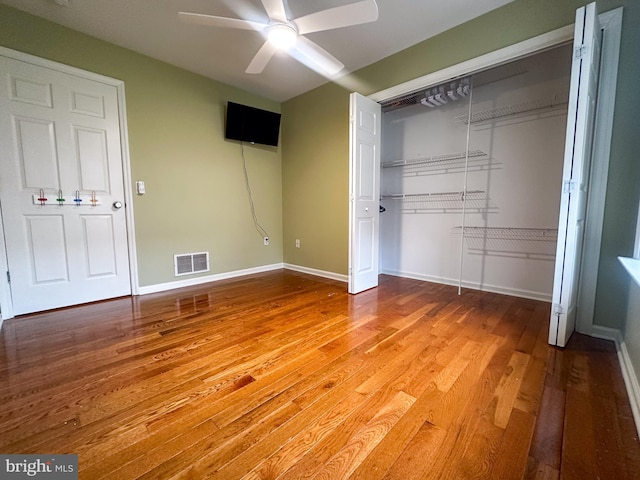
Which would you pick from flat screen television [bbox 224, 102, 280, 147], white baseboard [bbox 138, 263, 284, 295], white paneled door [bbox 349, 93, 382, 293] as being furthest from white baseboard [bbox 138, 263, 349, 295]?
flat screen television [bbox 224, 102, 280, 147]

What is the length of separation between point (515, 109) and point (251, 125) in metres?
3.20

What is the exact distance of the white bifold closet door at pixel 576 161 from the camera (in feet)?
5.35

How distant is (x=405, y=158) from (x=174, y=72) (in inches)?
121

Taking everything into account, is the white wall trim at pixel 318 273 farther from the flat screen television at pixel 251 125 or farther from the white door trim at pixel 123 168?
Result: the white door trim at pixel 123 168

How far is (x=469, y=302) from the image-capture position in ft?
9.05

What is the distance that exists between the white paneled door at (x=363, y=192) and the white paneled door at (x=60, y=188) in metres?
2.49

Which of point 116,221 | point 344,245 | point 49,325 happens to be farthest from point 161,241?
point 344,245

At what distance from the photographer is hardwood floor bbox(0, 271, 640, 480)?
1.01 meters

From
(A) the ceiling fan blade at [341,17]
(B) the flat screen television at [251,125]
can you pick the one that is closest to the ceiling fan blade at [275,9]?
(A) the ceiling fan blade at [341,17]

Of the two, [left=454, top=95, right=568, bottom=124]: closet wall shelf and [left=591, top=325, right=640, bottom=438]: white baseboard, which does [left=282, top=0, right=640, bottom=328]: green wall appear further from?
[left=454, top=95, right=568, bottom=124]: closet wall shelf

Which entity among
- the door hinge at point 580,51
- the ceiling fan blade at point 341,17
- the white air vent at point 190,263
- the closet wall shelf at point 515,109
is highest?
the ceiling fan blade at point 341,17

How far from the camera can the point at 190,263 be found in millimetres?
3469

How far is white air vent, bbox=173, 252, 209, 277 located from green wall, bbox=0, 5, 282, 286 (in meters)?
0.07

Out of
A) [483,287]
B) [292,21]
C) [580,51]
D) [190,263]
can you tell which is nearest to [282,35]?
[292,21]
